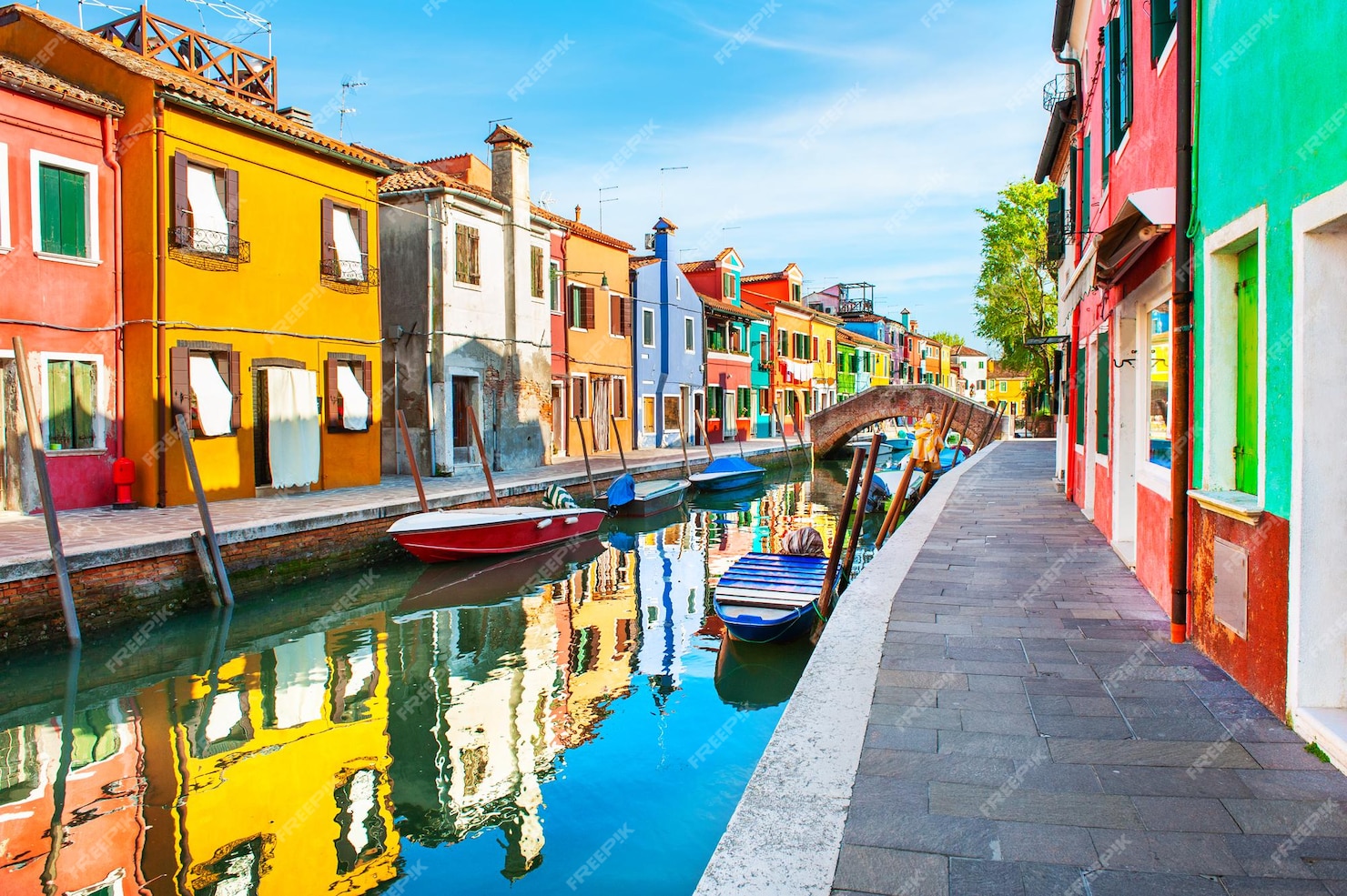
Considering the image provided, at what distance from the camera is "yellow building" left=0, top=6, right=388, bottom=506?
41.2 feet

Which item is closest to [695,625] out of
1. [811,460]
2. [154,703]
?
[154,703]

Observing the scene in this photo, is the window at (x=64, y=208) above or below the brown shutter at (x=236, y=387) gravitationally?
above

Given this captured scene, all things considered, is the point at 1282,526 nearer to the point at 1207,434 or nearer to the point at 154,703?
the point at 1207,434

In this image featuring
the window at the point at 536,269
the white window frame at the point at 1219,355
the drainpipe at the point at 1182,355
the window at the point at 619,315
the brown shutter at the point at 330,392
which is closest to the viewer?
the white window frame at the point at 1219,355

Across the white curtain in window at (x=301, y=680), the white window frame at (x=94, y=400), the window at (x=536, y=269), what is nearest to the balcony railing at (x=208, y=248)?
the white window frame at (x=94, y=400)

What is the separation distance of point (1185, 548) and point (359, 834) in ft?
15.9

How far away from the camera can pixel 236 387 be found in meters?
13.6

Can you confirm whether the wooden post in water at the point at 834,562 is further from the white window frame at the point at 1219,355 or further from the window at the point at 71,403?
the window at the point at 71,403

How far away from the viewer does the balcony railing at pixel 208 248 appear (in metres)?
12.8

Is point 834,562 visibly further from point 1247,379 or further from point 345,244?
point 345,244

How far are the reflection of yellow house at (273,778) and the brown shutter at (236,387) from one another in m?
6.01

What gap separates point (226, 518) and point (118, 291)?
12.7ft

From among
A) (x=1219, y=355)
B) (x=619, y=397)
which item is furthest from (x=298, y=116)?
(x=1219, y=355)

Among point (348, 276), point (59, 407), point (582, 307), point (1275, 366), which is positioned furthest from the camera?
point (582, 307)
